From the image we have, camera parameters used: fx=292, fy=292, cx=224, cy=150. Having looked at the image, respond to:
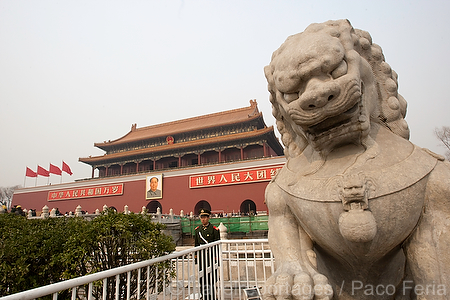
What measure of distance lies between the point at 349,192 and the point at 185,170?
16.4 metres

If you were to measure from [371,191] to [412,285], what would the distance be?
0.51 m

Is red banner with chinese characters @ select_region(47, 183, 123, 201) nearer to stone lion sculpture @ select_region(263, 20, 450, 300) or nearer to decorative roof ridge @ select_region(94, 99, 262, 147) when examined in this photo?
decorative roof ridge @ select_region(94, 99, 262, 147)

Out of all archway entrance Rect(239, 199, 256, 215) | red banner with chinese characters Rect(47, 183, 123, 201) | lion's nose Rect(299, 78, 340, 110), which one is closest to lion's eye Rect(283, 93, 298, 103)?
lion's nose Rect(299, 78, 340, 110)

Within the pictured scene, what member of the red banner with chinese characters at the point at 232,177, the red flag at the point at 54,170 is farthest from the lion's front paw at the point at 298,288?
the red flag at the point at 54,170

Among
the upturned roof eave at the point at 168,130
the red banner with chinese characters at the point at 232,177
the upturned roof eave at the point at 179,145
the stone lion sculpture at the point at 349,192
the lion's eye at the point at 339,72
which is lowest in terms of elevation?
the stone lion sculpture at the point at 349,192

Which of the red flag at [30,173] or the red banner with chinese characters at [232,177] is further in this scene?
the red flag at [30,173]

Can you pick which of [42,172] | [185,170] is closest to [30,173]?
[42,172]

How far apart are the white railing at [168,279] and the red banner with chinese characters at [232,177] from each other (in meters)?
8.38

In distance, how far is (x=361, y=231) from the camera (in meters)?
1.13

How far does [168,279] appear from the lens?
2.83 meters

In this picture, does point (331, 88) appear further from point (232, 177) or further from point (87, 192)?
point (87, 192)

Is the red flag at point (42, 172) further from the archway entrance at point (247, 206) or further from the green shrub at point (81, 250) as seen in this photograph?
the green shrub at point (81, 250)

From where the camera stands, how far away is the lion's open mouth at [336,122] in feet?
4.17

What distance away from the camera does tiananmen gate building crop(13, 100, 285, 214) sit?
15914 mm
